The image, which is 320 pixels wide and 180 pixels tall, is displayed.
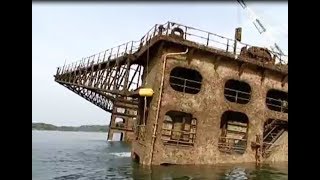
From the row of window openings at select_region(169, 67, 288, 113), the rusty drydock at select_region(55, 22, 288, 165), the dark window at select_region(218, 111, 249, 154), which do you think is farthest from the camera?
the dark window at select_region(218, 111, 249, 154)

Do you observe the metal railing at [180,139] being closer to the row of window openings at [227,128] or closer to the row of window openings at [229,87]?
the row of window openings at [227,128]

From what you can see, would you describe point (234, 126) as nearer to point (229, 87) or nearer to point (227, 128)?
point (227, 128)

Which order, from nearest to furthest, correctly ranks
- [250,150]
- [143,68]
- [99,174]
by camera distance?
[99,174] < [250,150] < [143,68]

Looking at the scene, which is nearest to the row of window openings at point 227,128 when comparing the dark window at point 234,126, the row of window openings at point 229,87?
the dark window at point 234,126

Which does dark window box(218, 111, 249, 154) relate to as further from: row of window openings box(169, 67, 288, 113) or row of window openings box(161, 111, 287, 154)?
row of window openings box(169, 67, 288, 113)

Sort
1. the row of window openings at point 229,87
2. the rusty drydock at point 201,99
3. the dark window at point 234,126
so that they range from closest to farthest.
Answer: the rusty drydock at point 201,99, the row of window openings at point 229,87, the dark window at point 234,126

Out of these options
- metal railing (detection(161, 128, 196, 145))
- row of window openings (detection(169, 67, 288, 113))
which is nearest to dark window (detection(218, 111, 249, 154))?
row of window openings (detection(169, 67, 288, 113))

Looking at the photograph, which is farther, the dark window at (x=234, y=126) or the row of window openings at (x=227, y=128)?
the dark window at (x=234, y=126)

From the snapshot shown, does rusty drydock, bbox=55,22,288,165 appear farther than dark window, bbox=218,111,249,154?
No

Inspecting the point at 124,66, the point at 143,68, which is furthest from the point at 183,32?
the point at 124,66
